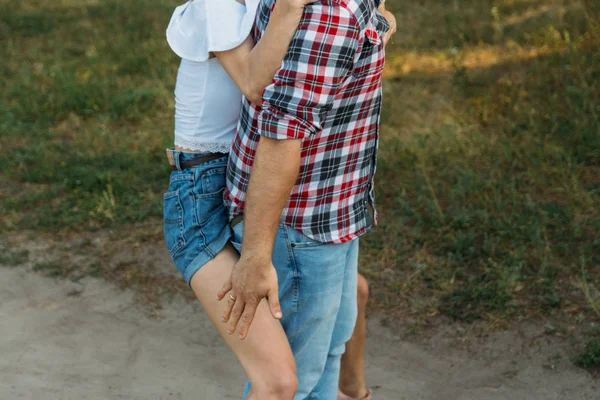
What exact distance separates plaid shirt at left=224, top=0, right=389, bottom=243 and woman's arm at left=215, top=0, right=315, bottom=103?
0.03 m

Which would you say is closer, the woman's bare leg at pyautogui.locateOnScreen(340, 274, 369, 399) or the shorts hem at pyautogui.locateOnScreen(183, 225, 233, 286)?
the shorts hem at pyautogui.locateOnScreen(183, 225, 233, 286)

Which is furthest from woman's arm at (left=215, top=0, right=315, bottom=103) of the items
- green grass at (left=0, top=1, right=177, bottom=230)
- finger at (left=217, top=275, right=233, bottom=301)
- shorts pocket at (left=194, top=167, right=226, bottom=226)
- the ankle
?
green grass at (left=0, top=1, right=177, bottom=230)

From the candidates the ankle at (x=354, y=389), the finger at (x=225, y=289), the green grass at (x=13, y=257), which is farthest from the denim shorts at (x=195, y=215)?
the green grass at (x=13, y=257)

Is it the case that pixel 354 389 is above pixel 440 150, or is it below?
below

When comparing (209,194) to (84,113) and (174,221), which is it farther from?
(84,113)

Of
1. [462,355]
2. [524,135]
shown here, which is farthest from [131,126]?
[462,355]

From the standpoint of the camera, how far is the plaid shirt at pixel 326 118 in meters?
1.95

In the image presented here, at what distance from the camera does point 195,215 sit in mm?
2352

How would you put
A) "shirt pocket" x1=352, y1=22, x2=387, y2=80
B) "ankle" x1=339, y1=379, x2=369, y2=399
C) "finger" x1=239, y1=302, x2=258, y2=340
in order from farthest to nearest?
"ankle" x1=339, y1=379, x2=369, y2=399 → "finger" x1=239, y1=302, x2=258, y2=340 → "shirt pocket" x1=352, y1=22, x2=387, y2=80

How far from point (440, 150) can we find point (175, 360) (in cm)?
240

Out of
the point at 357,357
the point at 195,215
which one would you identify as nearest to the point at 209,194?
the point at 195,215

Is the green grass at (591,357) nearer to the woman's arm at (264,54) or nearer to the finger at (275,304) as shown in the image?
the finger at (275,304)

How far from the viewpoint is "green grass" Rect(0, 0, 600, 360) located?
427 centimetres

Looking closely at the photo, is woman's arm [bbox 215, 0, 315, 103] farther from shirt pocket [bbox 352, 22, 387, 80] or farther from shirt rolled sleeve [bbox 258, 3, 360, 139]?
shirt pocket [bbox 352, 22, 387, 80]
